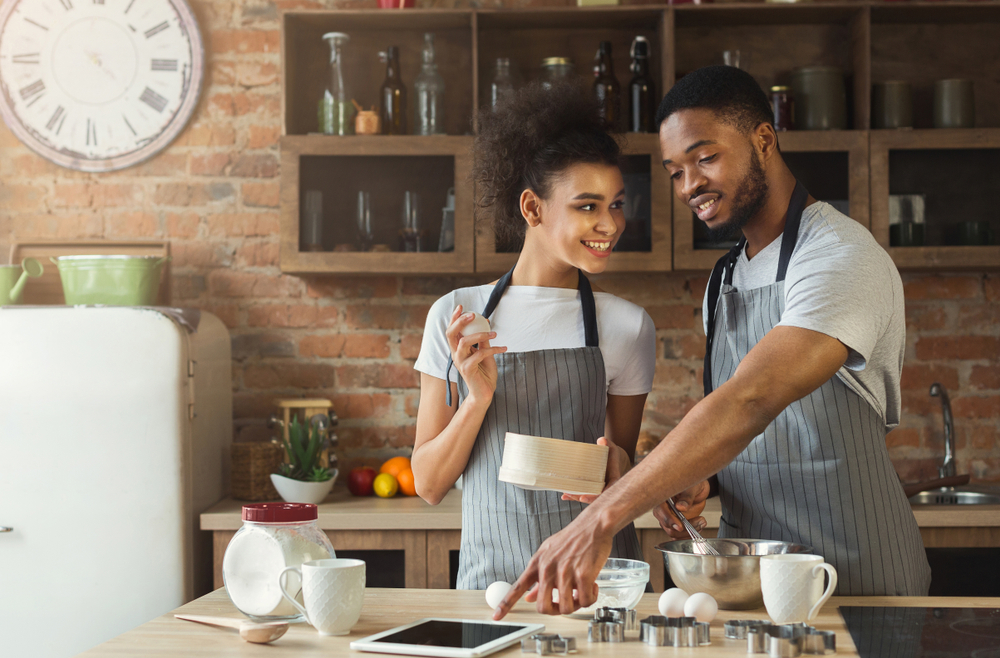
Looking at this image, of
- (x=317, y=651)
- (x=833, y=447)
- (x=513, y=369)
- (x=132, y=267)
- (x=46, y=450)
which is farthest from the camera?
(x=132, y=267)

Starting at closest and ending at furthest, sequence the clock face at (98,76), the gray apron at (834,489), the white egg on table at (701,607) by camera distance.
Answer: the white egg on table at (701,607) < the gray apron at (834,489) < the clock face at (98,76)

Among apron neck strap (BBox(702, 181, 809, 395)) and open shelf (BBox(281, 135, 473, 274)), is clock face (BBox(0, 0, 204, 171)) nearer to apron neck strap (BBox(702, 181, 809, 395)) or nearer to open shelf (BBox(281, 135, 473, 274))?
open shelf (BBox(281, 135, 473, 274))

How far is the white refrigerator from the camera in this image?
2.34m

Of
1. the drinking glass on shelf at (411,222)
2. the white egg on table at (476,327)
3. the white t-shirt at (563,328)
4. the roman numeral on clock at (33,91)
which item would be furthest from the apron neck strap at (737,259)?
the roman numeral on clock at (33,91)

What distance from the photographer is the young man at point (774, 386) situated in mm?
1152

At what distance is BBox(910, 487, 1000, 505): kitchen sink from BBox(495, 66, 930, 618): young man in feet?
4.35

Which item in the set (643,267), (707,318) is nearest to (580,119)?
(707,318)

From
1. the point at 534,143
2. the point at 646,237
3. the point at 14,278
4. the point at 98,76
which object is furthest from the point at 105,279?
the point at 646,237

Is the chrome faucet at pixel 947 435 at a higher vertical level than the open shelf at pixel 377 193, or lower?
lower

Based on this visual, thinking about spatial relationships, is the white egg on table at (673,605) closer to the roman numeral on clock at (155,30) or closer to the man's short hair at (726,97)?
the man's short hair at (726,97)

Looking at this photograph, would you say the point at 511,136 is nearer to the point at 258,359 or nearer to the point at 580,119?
the point at 580,119

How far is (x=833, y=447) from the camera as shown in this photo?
1436 millimetres

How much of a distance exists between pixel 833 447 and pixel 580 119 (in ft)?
2.52

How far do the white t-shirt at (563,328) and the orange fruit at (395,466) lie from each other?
106cm
